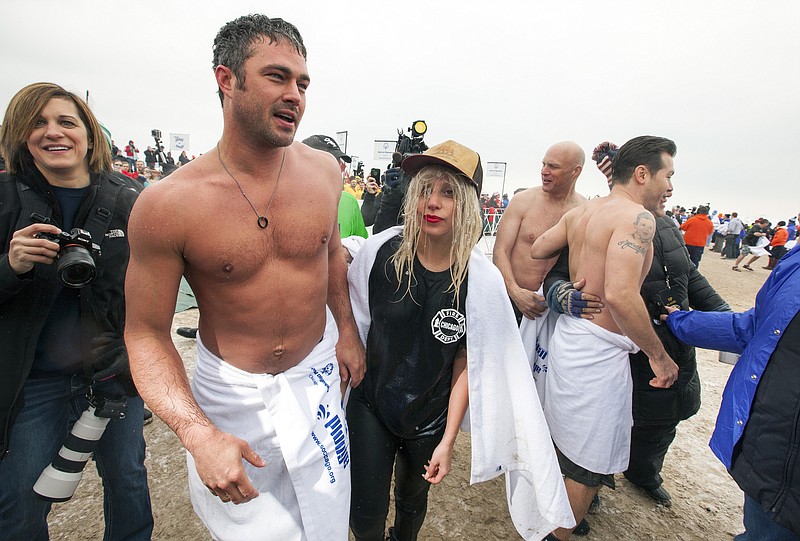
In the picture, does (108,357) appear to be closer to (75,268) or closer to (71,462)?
(71,462)

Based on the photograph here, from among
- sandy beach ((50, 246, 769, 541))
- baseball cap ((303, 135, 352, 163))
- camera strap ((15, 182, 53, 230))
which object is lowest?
sandy beach ((50, 246, 769, 541))

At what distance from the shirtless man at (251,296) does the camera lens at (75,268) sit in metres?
0.21

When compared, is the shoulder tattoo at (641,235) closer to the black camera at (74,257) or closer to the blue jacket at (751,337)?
the blue jacket at (751,337)

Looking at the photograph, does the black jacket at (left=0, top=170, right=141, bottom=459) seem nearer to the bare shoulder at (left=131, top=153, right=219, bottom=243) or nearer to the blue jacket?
the bare shoulder at (left=131, top=153, right=219, bottom=243)

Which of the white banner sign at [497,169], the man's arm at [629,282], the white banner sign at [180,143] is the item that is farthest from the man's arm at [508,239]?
the white banner sign at [180,143]

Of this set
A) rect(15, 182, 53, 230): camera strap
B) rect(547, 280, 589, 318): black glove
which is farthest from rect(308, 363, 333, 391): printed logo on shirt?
rect(547, 280, 589, 318): black glove

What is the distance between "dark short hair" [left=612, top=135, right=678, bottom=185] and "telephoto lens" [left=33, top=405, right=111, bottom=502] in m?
3.04

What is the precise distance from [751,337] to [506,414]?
112 centimetres

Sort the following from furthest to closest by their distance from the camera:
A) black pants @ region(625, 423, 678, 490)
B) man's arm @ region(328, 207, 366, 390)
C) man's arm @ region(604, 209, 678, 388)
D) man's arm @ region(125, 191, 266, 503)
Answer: black pants @ region(625, 423, 678, 490)
man's arm @ region(604, 209, 678, 388)
man's arm @ region(328, 207, 366, 390)
man's arm @ region(125, 191, 266, 503)

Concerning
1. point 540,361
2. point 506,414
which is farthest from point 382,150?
point 506,414

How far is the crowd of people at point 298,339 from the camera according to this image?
4.77ft

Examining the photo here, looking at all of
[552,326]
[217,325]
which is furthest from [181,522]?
[552,326]

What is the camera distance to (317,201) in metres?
1.79

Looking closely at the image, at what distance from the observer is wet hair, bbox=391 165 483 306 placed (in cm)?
188
